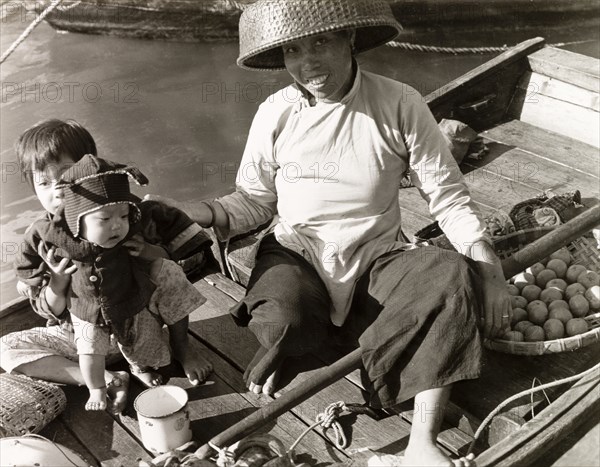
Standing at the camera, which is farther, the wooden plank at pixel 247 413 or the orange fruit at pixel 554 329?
the orange fruit at pixel 554 329

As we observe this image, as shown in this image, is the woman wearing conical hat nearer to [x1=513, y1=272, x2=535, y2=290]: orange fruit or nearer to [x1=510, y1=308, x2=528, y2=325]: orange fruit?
[x1=510, y1=308, x2=528, y2=325]: orange fruit

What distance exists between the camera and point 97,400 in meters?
2.32

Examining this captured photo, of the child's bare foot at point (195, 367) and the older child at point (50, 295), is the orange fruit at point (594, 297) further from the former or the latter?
the older child at point (50, 295)

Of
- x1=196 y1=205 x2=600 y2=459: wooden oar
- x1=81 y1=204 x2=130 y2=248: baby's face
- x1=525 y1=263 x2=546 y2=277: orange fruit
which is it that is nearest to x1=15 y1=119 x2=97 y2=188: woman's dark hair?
x1=81 y1=204 x2=130 y2=248: baby's face

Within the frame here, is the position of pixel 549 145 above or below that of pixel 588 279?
above

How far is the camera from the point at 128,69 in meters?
7.95

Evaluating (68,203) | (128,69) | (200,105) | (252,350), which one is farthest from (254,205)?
(128,69)

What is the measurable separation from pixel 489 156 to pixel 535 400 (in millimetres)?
1863

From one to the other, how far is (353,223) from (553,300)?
0.85 meters

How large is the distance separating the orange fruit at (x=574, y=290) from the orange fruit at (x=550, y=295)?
33 mm

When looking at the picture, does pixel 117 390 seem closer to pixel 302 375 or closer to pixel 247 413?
pixel 247 413

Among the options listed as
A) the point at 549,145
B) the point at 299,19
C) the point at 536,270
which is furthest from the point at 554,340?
the point at 549,145

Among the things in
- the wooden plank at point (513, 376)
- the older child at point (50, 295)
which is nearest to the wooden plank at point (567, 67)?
the wooden plank at point (513, 376)

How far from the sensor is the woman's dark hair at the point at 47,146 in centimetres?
222
